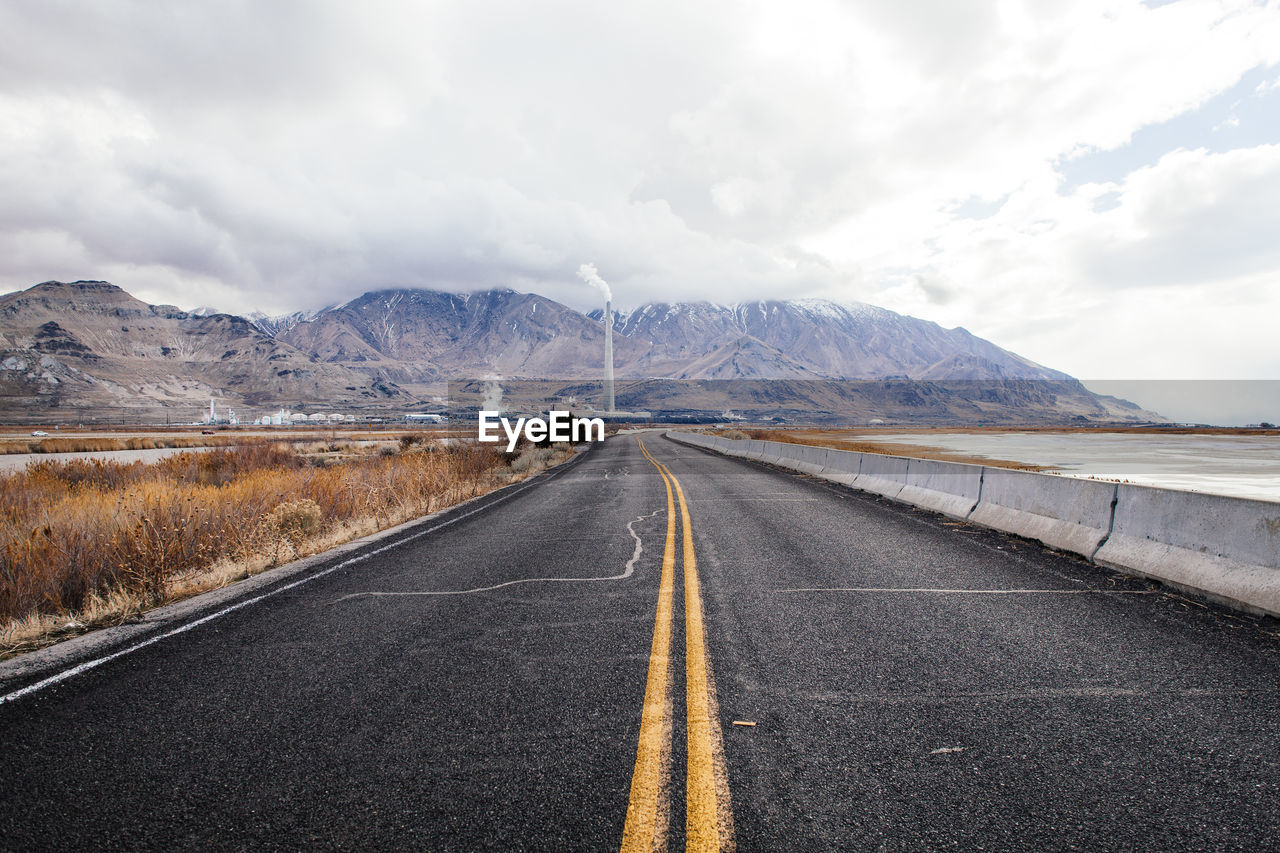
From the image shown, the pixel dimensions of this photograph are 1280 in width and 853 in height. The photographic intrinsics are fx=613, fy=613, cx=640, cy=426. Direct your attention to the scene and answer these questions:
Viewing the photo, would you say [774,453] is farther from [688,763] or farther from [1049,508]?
[688,763]

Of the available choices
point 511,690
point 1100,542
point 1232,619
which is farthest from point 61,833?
point 1100,542

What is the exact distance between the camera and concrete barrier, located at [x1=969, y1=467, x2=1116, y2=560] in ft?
23.8

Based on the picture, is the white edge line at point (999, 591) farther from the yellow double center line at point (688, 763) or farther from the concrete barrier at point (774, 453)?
the concrete barrier at point (774, 453)

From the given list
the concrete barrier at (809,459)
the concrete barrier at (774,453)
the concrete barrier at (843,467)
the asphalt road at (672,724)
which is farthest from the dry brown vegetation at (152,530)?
the concrete barrier at (774,453)

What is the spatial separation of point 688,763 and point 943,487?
33.0ft

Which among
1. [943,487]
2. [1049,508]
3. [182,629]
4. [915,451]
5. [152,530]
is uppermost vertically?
[1049,508]

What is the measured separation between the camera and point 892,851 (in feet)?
7.49

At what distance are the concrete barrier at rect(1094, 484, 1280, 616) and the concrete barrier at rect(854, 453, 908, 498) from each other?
6.29 metres

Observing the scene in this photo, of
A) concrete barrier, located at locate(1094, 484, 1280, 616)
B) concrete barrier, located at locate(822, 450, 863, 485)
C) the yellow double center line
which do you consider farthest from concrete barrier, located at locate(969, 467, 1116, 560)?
concrete barrier, located at locate(822, 450, 863, 485)

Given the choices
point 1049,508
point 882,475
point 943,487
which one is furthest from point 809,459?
point 1049,508

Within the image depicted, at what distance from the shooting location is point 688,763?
112 inches

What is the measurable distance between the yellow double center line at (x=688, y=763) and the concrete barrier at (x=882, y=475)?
32.7 feet

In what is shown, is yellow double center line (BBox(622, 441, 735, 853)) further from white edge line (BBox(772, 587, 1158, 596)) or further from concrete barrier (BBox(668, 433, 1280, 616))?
concrete barrier (BBox(668, 433, 1280, 616))

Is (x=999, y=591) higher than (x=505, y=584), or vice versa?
(x=999, y=591)
